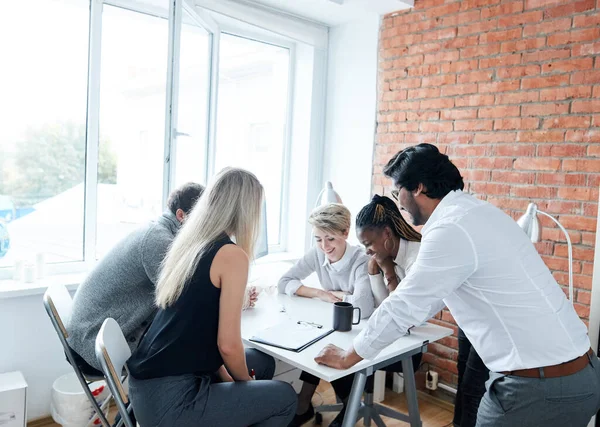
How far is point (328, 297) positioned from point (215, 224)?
3.37 ft

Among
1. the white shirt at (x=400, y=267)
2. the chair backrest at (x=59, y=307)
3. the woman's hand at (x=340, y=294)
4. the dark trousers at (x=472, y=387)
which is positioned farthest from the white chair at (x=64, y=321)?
the dark trousers at (x=472, y=387)

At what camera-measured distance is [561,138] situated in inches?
104

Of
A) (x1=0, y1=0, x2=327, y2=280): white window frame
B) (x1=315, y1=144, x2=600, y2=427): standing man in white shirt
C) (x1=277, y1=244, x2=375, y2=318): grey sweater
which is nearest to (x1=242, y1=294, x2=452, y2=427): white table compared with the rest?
(x1=277, y1=244, x2=375, y2=318): grey sweater

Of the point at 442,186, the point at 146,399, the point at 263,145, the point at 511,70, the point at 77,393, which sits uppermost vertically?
the point at 511,70

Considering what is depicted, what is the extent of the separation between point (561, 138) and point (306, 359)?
181 cm

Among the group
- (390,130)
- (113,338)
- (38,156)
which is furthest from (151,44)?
(113,338)

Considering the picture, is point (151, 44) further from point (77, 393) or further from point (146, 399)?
point (146, 399)

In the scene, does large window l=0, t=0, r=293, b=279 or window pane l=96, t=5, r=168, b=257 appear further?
window pane l=96, t=5, r=168, b=257

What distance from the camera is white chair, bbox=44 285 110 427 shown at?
6.41ft

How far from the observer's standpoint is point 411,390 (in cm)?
237

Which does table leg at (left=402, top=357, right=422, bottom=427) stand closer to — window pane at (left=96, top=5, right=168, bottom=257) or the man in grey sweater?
the man in grey sweater

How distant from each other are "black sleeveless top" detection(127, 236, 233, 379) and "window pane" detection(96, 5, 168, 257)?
4.77ft

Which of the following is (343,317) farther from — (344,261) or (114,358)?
(114,358)

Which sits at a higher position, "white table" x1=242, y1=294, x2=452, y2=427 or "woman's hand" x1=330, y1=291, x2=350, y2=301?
"woman's hand" x1=330, y1=291, x2=350, y2=301
